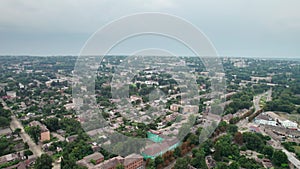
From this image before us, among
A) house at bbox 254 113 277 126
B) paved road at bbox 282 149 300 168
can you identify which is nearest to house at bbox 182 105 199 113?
house at bbox 254 113 277 126

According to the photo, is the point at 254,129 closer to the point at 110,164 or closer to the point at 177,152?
the point at 177,152

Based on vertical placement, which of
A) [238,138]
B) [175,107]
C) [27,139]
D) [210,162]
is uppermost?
[175,107]

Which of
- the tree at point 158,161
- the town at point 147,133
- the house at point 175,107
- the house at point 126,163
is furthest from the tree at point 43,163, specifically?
the house at point 175,107

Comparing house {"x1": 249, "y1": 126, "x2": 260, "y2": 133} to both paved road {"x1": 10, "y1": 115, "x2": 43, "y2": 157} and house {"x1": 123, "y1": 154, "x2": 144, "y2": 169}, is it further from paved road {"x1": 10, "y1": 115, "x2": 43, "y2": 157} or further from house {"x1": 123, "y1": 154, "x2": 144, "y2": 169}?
paved road {"x1": 10, "y1": 115, "x2": 43, "y2": 157}

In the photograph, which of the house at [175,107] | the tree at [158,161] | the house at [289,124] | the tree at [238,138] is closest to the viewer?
the tree at [158,161]

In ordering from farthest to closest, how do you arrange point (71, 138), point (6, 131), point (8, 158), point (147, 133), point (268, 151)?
point (6, 131), point (147, 133), point (71, 138), point (268, 151), point (8, 158)

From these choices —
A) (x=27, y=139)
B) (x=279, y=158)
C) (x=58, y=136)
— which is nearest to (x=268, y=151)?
(x=279, y=158)

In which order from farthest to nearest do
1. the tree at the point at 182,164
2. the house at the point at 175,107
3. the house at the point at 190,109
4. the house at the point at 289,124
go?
the house at the point at 175,107, the house at the point at 190,109, the house at the point at 289,124, the tree at the point at 182,164

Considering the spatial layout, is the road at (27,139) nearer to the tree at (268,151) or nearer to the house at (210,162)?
the house at (210,162)

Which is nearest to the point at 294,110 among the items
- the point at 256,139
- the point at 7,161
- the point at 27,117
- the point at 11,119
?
the point at 256,139
